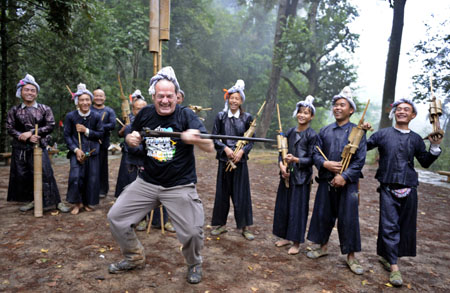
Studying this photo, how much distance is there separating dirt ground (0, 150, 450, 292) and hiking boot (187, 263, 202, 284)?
58 mm

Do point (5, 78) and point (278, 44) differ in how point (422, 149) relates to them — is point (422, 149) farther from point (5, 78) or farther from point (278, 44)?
point (278, 44)

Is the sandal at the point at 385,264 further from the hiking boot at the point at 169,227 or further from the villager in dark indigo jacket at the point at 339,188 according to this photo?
the hiking boot at the point at 169,227

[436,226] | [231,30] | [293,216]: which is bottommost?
[436,226]

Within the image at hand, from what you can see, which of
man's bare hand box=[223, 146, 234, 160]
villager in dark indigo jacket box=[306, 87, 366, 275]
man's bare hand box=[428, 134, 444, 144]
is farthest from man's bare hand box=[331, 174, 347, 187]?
man's bare hand box=[223, 146, 234, 160]

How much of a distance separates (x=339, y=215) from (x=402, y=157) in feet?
3.46

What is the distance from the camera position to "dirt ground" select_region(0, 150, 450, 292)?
345cm

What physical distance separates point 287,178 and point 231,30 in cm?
2720

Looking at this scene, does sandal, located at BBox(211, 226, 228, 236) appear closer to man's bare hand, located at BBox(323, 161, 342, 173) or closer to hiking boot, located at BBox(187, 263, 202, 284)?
hiking boot, located at BBox(187, 263, 202, 284)

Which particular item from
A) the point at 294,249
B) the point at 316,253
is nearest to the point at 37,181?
the point at 294,249

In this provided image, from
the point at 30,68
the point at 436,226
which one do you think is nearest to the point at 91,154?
the point at 436,226

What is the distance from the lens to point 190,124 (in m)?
3.47

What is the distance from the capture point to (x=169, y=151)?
3.48 m

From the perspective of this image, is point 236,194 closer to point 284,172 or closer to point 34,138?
point 284,172

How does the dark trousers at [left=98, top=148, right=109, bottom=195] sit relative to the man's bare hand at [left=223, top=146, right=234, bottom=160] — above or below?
below
